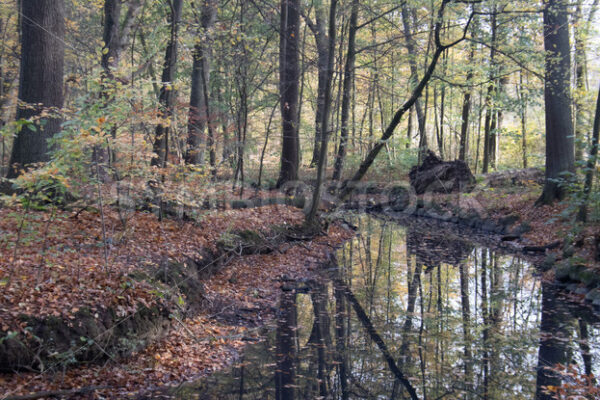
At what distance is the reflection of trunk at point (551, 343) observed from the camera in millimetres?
5114

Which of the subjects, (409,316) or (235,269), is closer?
(409,316)

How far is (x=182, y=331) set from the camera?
616cm

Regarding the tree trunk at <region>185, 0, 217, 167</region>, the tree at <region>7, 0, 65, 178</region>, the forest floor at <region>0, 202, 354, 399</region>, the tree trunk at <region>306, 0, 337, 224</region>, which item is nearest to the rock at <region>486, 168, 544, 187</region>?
the tree trunk at <region>306, 0, 337, 224</region>

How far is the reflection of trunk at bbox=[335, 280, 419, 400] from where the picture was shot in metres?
5.14

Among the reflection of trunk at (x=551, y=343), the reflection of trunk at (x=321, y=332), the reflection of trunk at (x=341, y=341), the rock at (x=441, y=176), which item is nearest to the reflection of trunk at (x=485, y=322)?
the reflection of trunk at (x=551, y=343)

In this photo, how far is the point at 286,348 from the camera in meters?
6.14

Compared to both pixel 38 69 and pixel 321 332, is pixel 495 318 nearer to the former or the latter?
pixel 321 332

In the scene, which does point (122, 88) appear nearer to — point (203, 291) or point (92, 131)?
point (92, 131)

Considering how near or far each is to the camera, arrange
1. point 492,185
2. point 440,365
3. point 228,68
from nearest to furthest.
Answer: point 440,365, point 228,68, point 492,185

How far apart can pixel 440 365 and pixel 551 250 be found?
7232mm

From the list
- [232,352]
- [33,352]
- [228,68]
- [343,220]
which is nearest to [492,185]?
[343,220]

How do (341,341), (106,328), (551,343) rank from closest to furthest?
1. (106,328)
2. (551,343)
3. (341,341)

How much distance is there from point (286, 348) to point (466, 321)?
309cm

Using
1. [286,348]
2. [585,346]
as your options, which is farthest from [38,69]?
[585,346]
